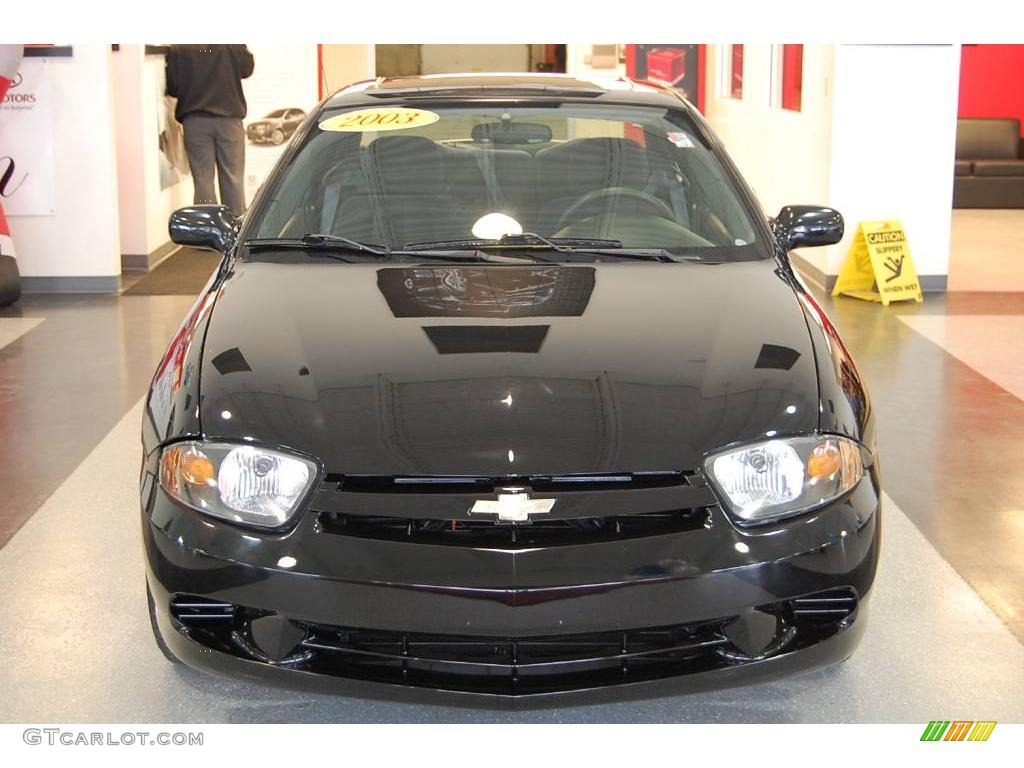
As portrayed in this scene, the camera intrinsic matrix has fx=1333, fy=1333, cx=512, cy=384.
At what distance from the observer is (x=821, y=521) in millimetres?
2254

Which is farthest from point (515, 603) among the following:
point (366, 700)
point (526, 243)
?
point (526, 243)

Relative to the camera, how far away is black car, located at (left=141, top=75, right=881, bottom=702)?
2141mm

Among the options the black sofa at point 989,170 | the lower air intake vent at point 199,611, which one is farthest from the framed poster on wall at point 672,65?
the lower air intake vent at point 199,611

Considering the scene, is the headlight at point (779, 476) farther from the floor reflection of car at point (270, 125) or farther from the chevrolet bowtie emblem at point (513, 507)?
the floor reflection of car at point (270, 125)

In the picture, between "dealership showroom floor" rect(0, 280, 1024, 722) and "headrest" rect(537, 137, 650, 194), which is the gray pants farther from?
"headrest" rect(537, 137, 650, 194)

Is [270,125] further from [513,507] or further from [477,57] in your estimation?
[477,57]

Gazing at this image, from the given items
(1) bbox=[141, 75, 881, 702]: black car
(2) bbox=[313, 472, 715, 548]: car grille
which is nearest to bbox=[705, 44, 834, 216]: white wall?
(1) bbox=[141, 75, 881, 702]: black car

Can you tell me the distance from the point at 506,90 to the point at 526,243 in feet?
2.17

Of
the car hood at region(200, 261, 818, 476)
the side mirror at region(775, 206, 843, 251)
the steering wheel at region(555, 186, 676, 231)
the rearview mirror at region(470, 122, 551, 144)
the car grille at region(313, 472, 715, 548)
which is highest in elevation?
the rearview mirror at region(470, 122, 551, 144)

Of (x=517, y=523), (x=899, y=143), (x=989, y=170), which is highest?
(x=899, y=143)

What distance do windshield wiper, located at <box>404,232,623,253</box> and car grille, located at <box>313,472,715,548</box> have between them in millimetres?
899

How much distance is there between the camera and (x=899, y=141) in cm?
719

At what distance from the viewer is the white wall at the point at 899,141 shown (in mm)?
7109
